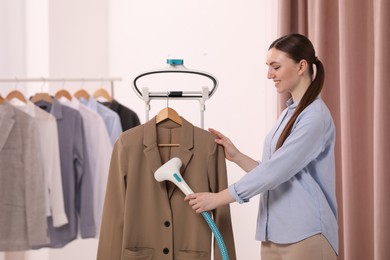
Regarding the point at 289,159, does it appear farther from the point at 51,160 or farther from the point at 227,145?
the point at 51,160

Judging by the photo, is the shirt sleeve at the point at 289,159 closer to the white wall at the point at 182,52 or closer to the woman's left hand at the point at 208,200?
the woman's left hand at the point at 208,200

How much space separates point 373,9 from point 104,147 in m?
1.56

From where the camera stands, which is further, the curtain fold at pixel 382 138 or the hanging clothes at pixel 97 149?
the hanging clothes at pixel 97 149

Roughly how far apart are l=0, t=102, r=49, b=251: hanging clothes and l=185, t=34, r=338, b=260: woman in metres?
1.19

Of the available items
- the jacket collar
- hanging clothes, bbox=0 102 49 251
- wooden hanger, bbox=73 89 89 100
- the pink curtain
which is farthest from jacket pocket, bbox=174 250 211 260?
wooden hanger, bbox=73 89 89 100

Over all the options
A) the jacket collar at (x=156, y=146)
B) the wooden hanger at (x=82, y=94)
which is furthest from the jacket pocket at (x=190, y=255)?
the wooden hanger at (x=82, y=94)

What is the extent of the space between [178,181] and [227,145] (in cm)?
26

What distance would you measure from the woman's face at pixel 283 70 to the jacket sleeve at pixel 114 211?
1.94 feet

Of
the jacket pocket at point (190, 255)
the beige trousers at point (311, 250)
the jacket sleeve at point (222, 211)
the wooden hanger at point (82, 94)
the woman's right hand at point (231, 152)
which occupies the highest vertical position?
the wooden hanger at point (82, 94)

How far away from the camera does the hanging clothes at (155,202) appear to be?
5.68ft

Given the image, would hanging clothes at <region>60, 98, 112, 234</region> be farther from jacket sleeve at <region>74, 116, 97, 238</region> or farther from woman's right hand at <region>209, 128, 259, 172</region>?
woman's right hand at <region>209, 128, 259, 172</region>

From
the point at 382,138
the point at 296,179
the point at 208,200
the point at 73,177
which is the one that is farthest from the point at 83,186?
the point at 382,138

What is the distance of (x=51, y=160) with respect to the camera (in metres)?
2.63

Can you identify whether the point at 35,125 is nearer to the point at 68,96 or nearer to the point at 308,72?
the point at 68,96
